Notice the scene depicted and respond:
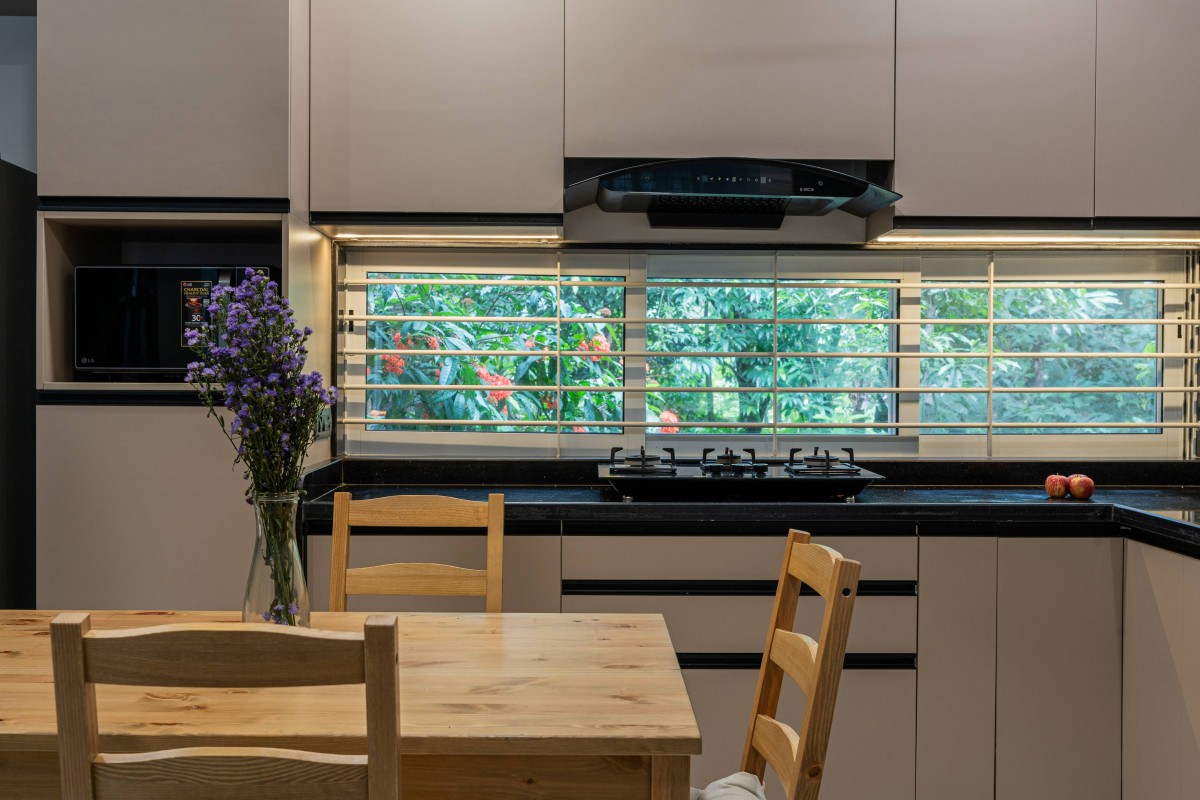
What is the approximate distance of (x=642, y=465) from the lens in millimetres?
2791

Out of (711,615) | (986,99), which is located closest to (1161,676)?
(711,615)

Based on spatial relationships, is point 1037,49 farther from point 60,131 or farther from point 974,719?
point 60,131

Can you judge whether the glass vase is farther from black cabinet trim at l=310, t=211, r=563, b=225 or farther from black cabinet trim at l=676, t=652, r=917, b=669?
black cabinet trim at l=310, t=211, r=563, b=225

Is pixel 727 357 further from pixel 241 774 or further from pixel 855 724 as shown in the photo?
pixel 241 774

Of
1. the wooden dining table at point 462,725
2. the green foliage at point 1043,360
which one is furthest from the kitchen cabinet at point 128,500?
the green foliage at point 1043,360

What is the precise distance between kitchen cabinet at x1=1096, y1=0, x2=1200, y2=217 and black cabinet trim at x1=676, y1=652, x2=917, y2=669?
1514 millimetres

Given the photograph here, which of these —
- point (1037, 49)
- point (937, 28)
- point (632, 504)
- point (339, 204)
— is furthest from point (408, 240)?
point (1037, 49)

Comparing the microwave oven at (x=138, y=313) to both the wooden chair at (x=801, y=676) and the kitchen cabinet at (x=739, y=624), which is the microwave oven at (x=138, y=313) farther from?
the wooden chair at (x=801, y=676)

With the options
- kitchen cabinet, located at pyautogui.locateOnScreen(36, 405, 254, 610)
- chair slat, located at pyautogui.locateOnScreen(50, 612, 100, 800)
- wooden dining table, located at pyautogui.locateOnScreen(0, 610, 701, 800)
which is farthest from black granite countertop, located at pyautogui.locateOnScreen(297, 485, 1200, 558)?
chair slat, located at pyautogui.locateOnScreen(50, 612, 100, 800)

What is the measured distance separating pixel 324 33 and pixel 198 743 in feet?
7.30

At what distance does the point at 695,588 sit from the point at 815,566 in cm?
110

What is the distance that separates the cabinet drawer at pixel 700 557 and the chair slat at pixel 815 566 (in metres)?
0.95

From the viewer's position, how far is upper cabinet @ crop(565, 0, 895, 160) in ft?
9.03

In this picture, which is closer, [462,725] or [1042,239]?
[462,725]
